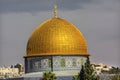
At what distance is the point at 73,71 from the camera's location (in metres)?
83.7

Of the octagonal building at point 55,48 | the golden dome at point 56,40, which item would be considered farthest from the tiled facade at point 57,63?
the golden dome at point 56,40

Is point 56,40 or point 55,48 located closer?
point 55,48

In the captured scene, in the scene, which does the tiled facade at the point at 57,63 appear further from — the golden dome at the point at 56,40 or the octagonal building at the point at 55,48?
the golden dome at the point at 56,40

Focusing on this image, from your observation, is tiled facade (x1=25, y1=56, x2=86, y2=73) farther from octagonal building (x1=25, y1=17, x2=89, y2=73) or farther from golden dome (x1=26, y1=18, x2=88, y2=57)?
golden dome (x1=26, y1=18, x2=88, y2=57)

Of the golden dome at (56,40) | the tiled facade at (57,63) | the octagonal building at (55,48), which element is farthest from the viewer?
the golden dome at (56,40)

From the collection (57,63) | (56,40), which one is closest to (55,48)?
(56,40)

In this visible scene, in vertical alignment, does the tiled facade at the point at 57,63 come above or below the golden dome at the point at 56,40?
below

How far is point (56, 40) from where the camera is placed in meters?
83.9

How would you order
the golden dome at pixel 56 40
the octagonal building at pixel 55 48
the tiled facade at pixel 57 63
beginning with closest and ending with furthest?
the tiled facade at pixel 57 63, the octagonal building at pixel 55 48, the golden dome at pixel 56 40

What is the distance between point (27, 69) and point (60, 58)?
4203 mm

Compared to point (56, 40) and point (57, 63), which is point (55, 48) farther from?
point (57, 63)

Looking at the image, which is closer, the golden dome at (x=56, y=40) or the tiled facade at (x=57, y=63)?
the tiled facade at (x=57, y=63)

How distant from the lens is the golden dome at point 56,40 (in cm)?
8375

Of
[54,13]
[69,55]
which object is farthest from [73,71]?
[54,13]
